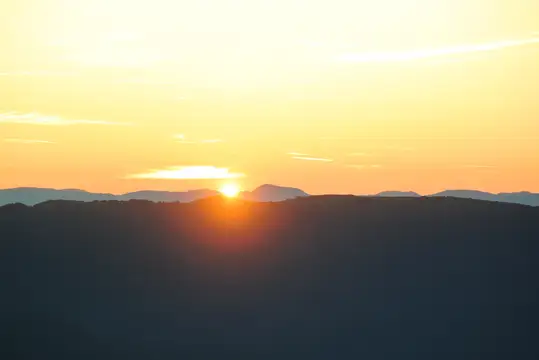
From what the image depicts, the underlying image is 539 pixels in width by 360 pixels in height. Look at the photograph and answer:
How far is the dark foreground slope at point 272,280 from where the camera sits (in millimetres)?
59375

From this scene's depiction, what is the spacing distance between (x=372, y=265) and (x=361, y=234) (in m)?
3.80

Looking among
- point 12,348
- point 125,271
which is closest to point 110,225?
point 125,271

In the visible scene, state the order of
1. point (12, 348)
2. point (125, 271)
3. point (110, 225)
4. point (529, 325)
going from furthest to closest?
point (110, 225)
point (125, 271)
point (529, 325)
point (12, 348)

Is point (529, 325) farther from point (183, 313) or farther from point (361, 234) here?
point (183, 313)

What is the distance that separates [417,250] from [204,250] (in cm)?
1622

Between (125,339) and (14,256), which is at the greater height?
(14,256)

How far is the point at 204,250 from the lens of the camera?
225 feet

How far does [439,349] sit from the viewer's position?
59.7 m

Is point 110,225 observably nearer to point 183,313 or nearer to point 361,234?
point 183,313

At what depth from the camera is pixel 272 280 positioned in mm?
65688

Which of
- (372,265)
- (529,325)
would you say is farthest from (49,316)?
(529,325)

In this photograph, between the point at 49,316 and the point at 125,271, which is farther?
the point at 125,271

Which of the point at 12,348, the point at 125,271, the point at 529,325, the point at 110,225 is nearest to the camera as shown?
the point at 12,348

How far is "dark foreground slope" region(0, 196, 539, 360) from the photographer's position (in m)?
59.4
